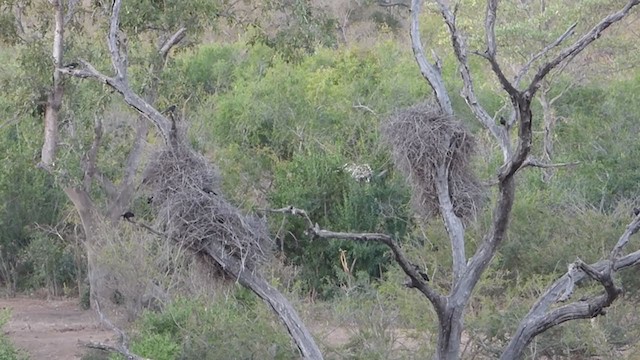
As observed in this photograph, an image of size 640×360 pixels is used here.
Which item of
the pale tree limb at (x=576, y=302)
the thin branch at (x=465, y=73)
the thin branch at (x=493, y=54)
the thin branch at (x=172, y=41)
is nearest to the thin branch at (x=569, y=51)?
the thin branch at (x=493, y=54)

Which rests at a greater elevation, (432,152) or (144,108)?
(144,108)

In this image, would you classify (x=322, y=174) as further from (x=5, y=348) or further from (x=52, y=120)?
(x=5, y=348)

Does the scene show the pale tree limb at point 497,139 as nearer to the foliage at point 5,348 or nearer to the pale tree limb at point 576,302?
the pale tree limb at point 576,302

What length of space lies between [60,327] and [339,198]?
6.04 metres

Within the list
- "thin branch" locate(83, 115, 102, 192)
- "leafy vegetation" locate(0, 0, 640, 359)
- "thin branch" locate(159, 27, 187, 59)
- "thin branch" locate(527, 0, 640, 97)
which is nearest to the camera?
"thin branch" locate(527, 0, 640, 97)

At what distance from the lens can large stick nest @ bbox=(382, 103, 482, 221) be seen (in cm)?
791

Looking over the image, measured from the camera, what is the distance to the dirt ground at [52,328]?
50.4 ft

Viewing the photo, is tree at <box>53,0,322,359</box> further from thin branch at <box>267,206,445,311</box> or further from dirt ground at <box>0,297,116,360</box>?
dirt ground at <box>0,297,116,360</box>

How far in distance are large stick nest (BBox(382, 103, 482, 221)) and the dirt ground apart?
7.67 m

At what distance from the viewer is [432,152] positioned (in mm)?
7945

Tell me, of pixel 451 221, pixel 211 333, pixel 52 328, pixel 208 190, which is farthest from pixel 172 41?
pixel 451 221

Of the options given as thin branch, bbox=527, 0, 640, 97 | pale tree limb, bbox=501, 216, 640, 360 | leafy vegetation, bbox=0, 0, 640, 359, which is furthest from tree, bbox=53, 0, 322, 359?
thin branch, bbox=527, 0, 640, 97

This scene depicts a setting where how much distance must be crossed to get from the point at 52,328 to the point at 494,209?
1090 cm

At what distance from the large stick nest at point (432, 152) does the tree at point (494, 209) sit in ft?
0.03
